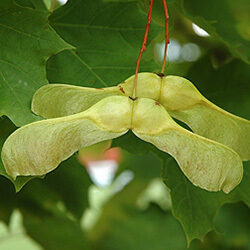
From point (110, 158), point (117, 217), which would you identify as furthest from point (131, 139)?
point (110, 158)

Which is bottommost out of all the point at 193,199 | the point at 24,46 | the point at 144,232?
the point at 144,232

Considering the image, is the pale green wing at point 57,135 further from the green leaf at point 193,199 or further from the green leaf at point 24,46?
the green leaf at point 193,199

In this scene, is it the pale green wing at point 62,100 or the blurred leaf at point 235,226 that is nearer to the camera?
the pale green wing at point 62,100

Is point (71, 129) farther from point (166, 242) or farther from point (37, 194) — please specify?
point (166, 242)

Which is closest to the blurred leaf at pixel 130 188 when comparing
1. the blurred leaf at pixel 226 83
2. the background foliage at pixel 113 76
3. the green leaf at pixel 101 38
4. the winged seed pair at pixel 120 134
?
the background foliage at pixel 113 76

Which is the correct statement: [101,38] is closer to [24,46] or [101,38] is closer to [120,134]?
[24,46]

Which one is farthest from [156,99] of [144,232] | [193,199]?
[144,232]
